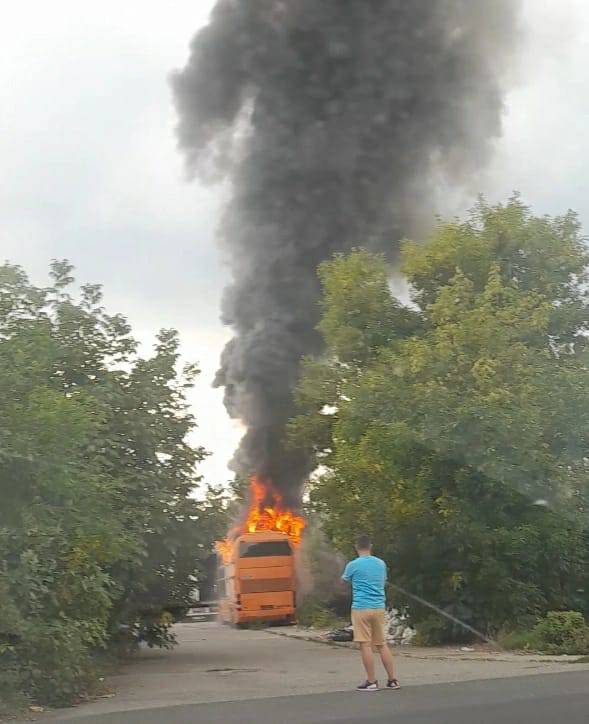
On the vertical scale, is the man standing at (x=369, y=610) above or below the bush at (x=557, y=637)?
above

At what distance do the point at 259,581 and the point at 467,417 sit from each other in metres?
14.9

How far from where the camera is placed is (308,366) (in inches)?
818

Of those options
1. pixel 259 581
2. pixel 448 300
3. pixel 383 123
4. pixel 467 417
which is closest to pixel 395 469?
pixel 467 417

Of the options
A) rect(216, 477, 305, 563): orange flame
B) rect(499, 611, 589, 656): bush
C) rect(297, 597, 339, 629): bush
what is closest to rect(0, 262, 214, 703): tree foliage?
rect(499, 611, 589, 656): bush

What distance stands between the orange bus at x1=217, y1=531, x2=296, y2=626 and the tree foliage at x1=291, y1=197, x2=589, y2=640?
1059cm

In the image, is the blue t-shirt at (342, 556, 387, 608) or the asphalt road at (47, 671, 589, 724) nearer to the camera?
the asphalt road at (47, 671, 589, 724)

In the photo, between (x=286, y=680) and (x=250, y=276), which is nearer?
(x=286, y=680)

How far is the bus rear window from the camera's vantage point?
95.1 feet

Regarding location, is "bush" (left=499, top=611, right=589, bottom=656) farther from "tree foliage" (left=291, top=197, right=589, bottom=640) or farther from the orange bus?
the orange bus

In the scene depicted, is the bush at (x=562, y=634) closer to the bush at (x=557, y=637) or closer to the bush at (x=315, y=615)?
the bush at (x=557, y=637)

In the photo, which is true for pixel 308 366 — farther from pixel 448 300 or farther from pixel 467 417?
pixel 467 417

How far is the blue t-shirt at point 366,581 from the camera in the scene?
10.0 metres

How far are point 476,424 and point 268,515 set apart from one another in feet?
55.6

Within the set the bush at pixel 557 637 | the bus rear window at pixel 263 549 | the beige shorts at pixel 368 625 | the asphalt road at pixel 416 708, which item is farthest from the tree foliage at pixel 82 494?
the bus rear window at pixel 263 549
